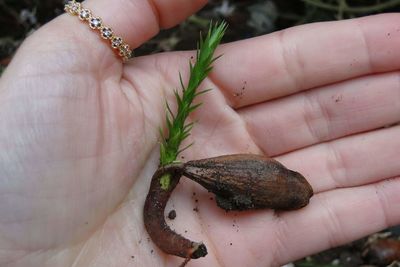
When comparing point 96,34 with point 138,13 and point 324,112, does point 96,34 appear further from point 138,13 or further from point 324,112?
point 324,112

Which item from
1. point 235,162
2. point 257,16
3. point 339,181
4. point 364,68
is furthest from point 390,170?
point 257,16

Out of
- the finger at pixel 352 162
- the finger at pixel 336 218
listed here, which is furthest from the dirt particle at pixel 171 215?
the finger at pixel 352 162

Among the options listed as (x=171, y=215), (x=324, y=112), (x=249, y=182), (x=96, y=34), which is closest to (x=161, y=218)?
(x=171, y=215)

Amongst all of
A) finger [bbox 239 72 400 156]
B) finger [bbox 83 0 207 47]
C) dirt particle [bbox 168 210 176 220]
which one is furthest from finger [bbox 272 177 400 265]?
finger [bbox 83 0 207 47]

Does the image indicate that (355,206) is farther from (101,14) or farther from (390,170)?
(101,14)

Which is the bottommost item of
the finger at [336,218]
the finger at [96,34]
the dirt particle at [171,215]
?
the finger at [336,218]

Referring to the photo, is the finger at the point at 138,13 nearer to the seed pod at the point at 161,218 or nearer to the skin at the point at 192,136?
the skin at the point at 192,136

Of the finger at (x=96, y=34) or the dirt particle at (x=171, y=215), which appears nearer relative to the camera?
the finger at (x=96, y=34)
